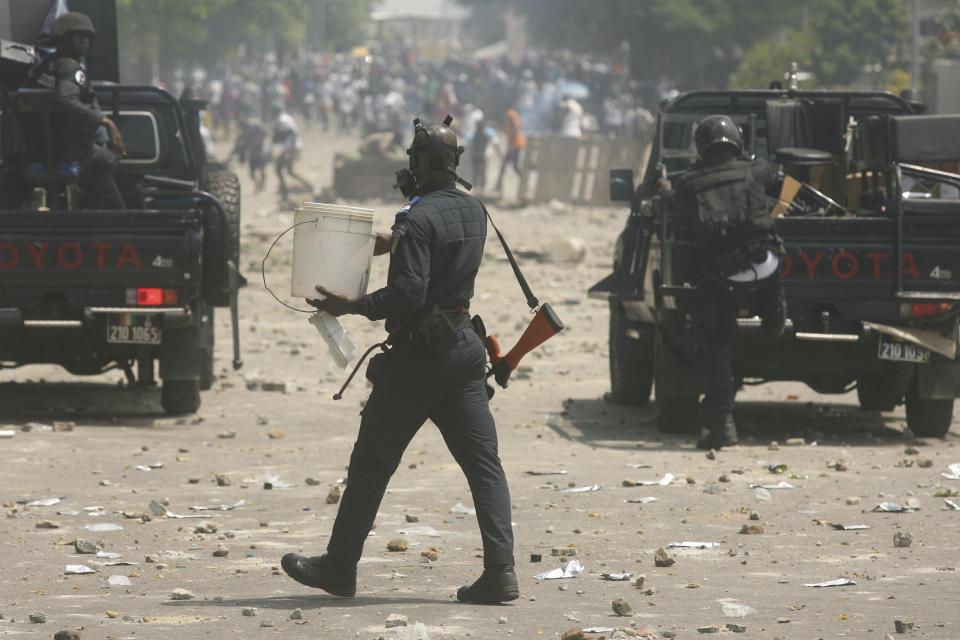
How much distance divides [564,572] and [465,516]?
1453mm

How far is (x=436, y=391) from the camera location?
593cm

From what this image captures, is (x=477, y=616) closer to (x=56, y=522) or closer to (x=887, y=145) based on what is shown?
(x=56, y=522)

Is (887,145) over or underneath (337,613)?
over

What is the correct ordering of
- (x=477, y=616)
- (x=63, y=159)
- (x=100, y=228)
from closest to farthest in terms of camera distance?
(x=477, y=616)
(x=100, y=228)
(x=63, y=159)

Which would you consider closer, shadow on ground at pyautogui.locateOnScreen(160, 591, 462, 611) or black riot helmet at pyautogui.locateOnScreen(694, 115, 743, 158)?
shadow on ground at pyautogui.locateOnScreen(160, 591, 462, 611)

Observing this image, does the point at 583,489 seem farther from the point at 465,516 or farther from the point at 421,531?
the point at 421,531

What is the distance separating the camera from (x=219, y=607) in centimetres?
589

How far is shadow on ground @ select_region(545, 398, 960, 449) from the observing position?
10.4 m

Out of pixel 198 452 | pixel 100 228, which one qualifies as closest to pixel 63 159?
pixel 100 228

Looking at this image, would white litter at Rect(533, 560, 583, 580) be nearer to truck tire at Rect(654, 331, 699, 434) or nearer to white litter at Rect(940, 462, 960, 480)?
white litter at Rect(940, 462, 960, 480)

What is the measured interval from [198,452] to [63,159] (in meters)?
2.51

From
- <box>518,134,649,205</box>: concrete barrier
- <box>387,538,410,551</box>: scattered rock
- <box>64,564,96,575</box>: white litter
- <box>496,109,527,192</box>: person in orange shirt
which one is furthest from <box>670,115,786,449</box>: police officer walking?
<box>496,109,527,192</box>: person in orange shirt

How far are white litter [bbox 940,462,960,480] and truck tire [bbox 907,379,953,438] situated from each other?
3.99ft

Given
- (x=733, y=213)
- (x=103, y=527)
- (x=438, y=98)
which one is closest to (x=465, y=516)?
(x=103, y=527)
